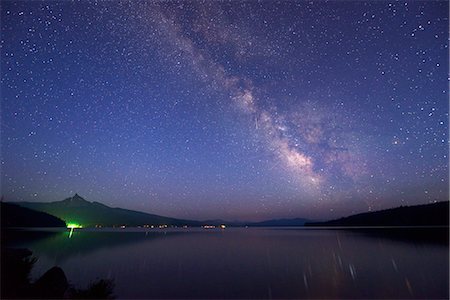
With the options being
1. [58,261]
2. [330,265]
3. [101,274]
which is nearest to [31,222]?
[58,261]

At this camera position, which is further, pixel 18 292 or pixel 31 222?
pixel 31 222

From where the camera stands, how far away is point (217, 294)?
2288cm

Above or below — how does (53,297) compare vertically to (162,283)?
above

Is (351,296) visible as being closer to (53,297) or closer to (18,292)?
(53,297)

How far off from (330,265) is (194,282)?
771 inches

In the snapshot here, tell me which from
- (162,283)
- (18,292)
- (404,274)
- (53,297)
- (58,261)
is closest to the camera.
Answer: (18,292)

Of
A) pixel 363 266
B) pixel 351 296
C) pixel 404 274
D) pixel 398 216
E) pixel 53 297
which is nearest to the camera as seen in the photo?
pixel 53 297

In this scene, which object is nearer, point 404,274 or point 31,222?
point 404,274

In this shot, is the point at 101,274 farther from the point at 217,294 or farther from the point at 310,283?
the point at 310,283

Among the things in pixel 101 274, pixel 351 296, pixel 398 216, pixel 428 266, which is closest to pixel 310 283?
pixel 351 296

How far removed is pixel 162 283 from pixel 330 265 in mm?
22531

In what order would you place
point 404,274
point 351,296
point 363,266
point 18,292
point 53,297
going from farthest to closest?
point 363,266
point 404,274
point 351,296
point 53,297
point 18,292

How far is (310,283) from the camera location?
88.2 ft

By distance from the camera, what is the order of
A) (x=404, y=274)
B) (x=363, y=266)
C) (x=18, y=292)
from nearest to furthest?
(x=18, y=292) → (x=404, y=274) → (x=363, y=266)
